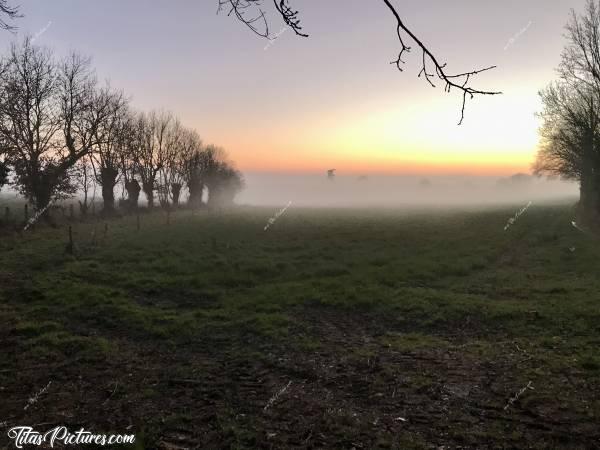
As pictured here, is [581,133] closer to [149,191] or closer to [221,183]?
[149,191]

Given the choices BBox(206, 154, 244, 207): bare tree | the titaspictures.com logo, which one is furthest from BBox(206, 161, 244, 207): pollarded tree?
the titaspictures.com logo

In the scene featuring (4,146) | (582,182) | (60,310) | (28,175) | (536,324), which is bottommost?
(536,324)

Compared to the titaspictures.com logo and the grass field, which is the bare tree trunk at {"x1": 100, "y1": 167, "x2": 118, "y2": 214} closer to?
the grass field

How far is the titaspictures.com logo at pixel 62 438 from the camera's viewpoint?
6.57 m

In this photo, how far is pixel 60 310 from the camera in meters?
13.8

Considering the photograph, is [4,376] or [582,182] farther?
[582,182]

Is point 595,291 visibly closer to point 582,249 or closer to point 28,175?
point 582,249

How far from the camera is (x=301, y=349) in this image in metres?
11.3

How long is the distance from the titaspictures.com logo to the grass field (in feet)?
0.72

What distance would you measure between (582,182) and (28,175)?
178ft

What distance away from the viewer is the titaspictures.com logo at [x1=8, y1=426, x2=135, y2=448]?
21.5 feet

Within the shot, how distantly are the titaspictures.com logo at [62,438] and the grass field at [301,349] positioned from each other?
0.72 ft

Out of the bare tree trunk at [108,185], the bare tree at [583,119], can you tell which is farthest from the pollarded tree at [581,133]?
the bare tree trunk at [108,185]

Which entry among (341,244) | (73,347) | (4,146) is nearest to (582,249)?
(341,244)
